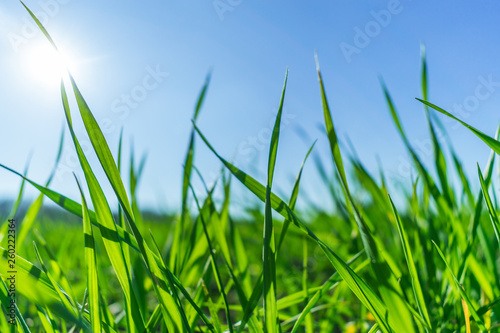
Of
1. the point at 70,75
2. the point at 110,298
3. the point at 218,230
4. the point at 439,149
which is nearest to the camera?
the point at 70,75

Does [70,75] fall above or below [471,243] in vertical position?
above

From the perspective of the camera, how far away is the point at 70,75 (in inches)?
10.9

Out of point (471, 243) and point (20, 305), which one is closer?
point (471, 243)

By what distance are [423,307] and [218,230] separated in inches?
9.0

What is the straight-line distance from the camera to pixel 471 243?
427 mm

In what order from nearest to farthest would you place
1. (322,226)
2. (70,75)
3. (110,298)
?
(70,75)
(110,298)
(322,226)

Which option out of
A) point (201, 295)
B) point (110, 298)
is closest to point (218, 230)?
point (201, 295)

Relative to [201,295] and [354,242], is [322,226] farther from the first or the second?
[201,295]

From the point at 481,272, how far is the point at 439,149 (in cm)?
17

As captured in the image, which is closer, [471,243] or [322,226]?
[471,243]

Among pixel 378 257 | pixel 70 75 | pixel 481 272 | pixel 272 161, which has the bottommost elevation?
pixel 481 272

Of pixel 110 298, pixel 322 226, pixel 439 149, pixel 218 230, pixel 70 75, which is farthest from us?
pixel 322 226

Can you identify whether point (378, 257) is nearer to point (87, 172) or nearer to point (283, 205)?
point (283, 205)

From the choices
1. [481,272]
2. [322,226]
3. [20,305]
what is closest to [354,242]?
[481,272]
